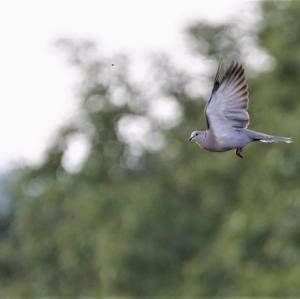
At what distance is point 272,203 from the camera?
111 ft

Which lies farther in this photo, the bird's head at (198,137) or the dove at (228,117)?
the bird's head at (198,137)

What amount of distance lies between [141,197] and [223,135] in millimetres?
32653

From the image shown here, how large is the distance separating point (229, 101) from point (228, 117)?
12 centimetres

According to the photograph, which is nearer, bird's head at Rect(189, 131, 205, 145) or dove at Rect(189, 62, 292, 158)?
dove at Rect(189, 62, 292, 158)

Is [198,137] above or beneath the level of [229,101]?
beneath

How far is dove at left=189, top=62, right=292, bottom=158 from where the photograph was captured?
4406mm

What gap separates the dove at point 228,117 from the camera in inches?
173

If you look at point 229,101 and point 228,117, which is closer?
point 228,117

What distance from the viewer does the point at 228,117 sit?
454 centimetres

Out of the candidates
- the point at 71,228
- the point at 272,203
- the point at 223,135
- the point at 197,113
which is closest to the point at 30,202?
the point at 71,228

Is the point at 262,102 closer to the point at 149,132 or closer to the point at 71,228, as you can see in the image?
the point at 149,132

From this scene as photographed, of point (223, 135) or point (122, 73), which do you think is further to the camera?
point (122, 73)

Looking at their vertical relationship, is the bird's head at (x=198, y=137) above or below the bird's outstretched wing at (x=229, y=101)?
below

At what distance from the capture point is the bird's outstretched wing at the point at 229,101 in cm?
454
